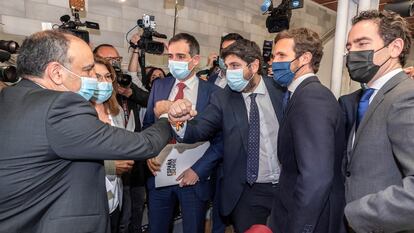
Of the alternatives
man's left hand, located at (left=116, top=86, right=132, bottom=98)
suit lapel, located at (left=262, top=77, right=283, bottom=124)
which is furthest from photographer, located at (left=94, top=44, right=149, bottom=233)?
suit lapel, located at (left=262, top=77, right=283, bottom=124)

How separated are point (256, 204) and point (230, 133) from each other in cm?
45

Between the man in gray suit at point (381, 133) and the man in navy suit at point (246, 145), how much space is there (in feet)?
2.01

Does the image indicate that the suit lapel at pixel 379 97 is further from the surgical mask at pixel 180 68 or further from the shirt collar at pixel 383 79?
the surgical mask at pixel 180 68

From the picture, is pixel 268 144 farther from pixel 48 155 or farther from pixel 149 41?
pixel 149 41

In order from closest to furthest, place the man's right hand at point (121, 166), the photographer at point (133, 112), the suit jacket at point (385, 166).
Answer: the suit jacket at point (385, 166) → the man's right hand at point (121, 166) → the photographer at point (133, 112)

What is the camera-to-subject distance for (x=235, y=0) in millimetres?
4805

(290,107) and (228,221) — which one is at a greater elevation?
(290,107)

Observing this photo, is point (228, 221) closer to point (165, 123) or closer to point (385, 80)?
point (165, 123)

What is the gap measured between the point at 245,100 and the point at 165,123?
735mm

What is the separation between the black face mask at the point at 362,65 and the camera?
4.42ft

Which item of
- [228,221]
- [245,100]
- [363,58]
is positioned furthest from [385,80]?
[228,221]

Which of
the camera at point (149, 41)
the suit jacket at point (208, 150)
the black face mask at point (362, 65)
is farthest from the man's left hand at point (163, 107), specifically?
the camera at point (149, 41)

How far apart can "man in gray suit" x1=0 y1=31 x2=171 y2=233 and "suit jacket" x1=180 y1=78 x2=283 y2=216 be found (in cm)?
80

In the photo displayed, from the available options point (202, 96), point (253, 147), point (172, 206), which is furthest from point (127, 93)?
point (253, 147)
